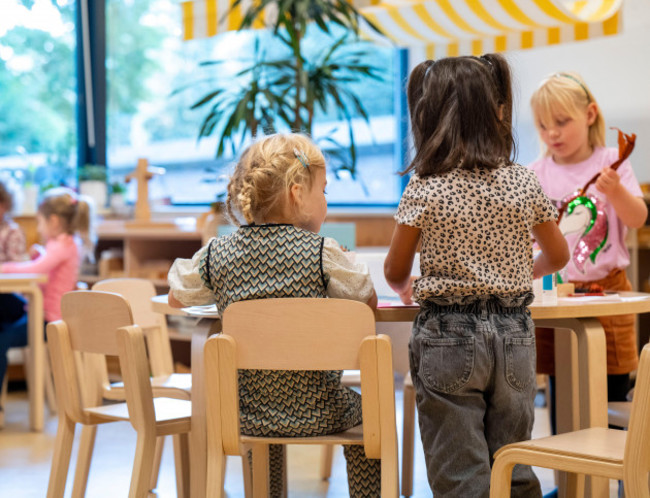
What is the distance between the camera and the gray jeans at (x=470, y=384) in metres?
1.73

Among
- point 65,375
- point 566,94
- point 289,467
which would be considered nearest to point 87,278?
point 289,467

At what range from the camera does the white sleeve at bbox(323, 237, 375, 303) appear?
1809 millimetres

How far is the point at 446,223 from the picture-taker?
1.74 meters

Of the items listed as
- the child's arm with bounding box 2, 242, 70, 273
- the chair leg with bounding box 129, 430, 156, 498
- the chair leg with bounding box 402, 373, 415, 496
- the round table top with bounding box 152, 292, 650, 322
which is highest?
the round table top with bounding box 152, 292, 650, 322

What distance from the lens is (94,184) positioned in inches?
214

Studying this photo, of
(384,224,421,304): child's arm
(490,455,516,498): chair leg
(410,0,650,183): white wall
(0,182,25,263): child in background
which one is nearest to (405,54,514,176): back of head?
(384,224,421,304): child's arm

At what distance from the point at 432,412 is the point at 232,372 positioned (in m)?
0.41

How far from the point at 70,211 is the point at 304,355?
9.35 feet

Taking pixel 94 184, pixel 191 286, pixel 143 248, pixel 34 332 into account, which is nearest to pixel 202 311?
pixel 191 286

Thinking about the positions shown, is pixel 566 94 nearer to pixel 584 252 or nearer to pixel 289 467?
pixel 584 252

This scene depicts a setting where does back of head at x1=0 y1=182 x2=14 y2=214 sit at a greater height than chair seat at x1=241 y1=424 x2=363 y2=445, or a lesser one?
greater

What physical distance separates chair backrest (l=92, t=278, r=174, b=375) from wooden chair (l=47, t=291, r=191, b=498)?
488 millimetres

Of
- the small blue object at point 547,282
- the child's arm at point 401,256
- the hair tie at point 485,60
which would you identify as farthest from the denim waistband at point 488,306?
the hair tie at point 485,60

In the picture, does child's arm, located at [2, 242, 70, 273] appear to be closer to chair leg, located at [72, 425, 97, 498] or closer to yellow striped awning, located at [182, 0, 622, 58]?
yellow striped awning, located at [182, 0, 622, 58]
